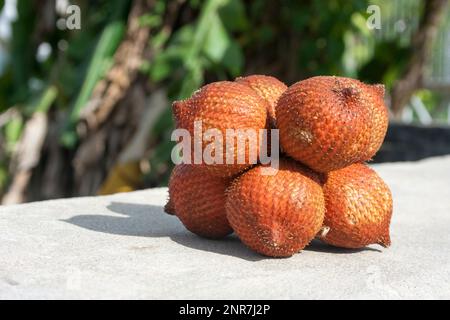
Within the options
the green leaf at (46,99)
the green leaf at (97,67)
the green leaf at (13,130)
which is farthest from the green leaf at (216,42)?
the green leaf at (13,130)

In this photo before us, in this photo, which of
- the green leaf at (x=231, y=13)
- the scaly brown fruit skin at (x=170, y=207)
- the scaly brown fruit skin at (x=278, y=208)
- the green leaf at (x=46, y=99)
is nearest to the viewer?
the scaly brown fruit skin at (x=278, y=208)

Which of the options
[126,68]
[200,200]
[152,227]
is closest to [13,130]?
[126,68]

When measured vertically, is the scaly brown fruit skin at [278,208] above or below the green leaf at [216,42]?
below

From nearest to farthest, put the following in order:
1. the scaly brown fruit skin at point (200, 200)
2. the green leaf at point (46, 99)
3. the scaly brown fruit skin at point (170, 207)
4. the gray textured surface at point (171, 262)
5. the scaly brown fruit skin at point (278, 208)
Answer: the gray textured surface at point (171, 262)
the scaly brown fruit skin at point (278, 208)
the scaly brown fruit skin at point (200, 200)
the scaly brown fruit skin at point (170, 207)
the green leaf at point (46, 99)

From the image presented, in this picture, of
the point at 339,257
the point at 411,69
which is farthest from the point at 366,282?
the point at 411,69

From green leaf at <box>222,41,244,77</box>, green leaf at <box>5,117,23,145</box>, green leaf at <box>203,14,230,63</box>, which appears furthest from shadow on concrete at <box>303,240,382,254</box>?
green leaf at <box>5,117,23,145</box>

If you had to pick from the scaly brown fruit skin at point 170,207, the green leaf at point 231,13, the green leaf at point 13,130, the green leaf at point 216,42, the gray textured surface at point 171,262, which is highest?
the green leaf at point 231,13

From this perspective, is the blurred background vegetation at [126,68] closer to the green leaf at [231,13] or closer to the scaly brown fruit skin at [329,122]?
the green leaf at [231,13]

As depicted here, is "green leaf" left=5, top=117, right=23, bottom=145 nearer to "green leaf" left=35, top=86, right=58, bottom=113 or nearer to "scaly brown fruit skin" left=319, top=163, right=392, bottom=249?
"green leaf" left=35, top=86, right=58, bottom=113
